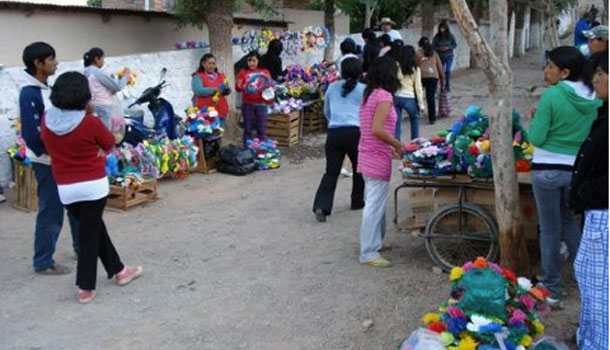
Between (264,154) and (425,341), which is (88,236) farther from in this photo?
(264,154)

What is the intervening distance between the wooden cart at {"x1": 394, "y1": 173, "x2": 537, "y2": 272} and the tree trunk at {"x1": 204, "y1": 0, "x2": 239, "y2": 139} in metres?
5.47

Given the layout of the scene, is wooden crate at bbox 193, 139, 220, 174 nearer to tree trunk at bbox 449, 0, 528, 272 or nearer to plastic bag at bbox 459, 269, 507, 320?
tree trunk at bbox 449, 0, 528, 272

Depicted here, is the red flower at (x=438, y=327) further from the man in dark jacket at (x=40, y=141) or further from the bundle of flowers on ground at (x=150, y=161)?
the bundle of flowers on ground at (x=150, y=161)

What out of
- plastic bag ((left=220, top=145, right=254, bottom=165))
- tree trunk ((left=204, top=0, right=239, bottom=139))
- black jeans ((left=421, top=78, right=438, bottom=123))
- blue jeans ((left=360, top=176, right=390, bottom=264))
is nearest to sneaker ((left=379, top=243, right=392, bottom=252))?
blue jeans ((left=360, top=176, right=390, bottom=264))

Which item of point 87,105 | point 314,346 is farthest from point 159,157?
point 314,346

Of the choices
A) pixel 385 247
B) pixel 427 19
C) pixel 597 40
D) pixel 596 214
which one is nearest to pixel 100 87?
pixel 385 247

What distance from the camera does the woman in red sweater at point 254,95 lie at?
33.1ft

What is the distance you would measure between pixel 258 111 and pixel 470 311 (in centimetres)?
695

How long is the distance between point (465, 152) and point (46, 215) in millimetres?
3373

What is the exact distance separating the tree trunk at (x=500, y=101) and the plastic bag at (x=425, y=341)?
1404 millimetres

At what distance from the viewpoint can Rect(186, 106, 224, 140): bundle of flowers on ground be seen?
933 centimetres

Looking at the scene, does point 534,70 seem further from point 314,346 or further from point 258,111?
point 314,346

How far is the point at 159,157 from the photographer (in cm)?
848

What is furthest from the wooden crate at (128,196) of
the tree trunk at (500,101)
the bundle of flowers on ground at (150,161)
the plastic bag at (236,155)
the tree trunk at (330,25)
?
the tree trunk at (330,25)
